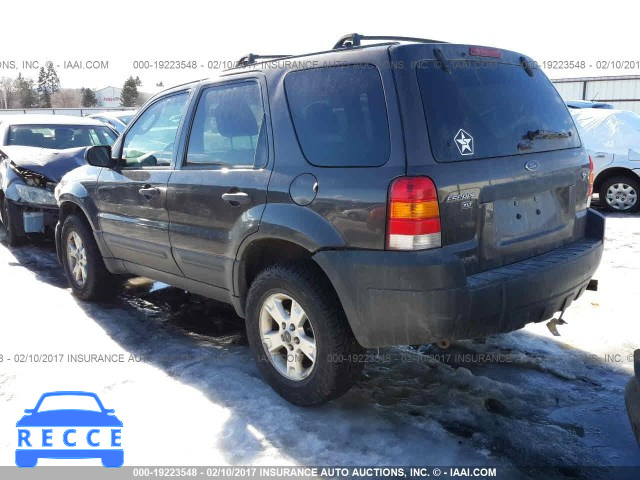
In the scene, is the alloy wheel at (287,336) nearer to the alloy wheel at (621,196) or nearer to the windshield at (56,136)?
the windshield at (56,136)

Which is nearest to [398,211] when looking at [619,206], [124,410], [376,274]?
[376,274]

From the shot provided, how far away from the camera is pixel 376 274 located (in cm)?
275

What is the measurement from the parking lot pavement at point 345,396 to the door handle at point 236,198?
1.15m

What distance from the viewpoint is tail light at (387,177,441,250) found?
265 cm

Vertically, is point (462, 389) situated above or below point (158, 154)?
below

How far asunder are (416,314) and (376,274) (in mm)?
270

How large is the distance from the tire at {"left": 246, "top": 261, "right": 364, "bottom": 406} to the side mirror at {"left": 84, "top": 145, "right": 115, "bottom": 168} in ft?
6.54

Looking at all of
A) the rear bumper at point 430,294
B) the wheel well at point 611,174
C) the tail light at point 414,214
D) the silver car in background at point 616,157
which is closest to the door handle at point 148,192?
the rear bumper at point 430,294

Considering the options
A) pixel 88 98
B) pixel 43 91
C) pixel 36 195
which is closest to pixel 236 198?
pixel 36 195

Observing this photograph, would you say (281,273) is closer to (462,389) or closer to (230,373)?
(230,373)

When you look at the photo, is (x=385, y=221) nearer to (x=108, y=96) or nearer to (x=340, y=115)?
(x=340, y=115)

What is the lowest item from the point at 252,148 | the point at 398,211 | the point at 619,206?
the point at 619,206

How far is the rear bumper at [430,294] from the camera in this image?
2.67m

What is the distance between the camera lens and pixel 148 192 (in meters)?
4.17
